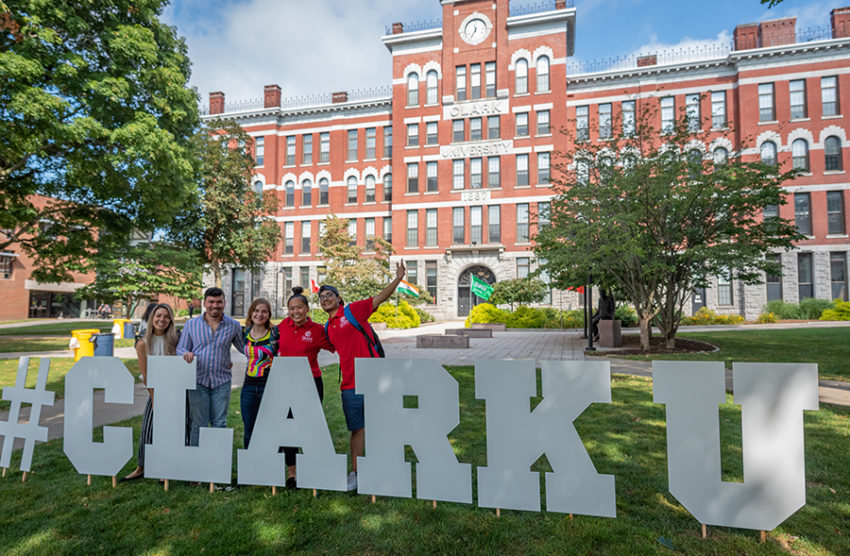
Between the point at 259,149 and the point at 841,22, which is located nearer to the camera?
the point at 841,22

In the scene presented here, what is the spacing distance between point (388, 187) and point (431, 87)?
8292 mm

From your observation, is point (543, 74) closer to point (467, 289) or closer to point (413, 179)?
point (413, 179)

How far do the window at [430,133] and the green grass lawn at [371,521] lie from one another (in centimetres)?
3189

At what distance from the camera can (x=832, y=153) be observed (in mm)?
29281

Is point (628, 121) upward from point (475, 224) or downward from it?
upward

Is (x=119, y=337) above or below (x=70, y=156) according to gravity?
below

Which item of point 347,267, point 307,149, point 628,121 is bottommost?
point 347,267

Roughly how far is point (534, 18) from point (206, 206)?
25.5 metres

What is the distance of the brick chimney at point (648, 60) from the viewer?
3338 cm

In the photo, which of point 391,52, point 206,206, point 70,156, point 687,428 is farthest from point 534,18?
point 687,428

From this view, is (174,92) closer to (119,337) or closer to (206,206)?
(119,337)

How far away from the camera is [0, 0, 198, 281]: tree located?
10.1 meters

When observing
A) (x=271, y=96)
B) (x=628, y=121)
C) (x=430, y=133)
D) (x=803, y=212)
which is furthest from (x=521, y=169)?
(x=271, y=96)

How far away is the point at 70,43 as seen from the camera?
11.3 meters
